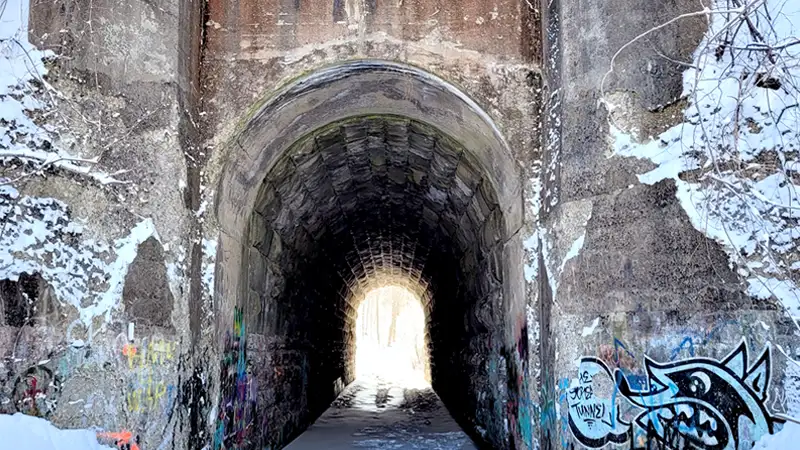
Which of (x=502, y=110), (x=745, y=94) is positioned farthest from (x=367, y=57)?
(x=745, y=94)

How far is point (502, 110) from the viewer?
5.95m

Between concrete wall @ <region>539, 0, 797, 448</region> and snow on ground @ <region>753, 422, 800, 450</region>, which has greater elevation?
concrete wall @ <region>539, 0, 797, 448</region>

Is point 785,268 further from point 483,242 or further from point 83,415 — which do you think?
point 83,415

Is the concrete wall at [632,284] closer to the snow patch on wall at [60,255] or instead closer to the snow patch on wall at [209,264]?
the snow patch on wall at [209,264]

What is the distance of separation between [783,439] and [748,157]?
1.93 m

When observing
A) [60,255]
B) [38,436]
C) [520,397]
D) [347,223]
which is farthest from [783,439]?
[347,223]

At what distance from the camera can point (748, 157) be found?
460cm

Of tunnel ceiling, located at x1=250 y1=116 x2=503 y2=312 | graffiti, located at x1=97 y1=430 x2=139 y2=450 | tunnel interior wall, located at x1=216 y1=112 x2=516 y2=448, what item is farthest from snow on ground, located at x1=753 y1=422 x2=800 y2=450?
graffiti, located at x1=97 y1=430 x2=139 y2=450

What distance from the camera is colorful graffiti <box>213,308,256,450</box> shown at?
602 cm

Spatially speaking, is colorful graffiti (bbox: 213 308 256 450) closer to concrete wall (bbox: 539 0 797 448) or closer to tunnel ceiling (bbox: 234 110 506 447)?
tunnel ceiling (bbox: 234 110 506 447)

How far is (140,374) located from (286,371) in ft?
14.2

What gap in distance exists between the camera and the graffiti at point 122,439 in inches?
190

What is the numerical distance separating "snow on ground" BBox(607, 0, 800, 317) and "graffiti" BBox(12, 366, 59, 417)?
4.74 m

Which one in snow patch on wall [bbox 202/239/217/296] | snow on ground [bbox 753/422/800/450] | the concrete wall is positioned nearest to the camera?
snow on ground [bbox 753/422/800/450]
